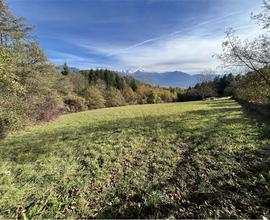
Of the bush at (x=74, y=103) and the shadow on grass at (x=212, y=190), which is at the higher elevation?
the shadow on grass at (x=212, y=190)

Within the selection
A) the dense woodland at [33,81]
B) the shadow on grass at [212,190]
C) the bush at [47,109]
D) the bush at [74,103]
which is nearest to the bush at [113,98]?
the dense woodland at [33,81]

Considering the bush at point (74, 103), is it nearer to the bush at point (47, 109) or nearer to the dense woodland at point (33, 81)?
the dense woodland at point (33, 81)

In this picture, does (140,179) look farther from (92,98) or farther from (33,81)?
(92,98)

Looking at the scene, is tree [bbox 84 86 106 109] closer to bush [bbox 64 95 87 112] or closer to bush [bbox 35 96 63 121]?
bush [bbox 64 95 87 112]

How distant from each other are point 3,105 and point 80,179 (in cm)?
684

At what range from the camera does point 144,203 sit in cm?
456

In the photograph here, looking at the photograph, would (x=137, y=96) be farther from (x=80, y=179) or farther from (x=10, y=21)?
(x=80, y=179)

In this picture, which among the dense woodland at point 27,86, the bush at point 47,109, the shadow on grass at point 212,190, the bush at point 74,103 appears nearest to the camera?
the shadow on grass at point 212,190

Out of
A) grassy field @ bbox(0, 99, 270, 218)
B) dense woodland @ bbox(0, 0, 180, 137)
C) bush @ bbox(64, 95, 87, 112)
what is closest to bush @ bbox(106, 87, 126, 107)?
dense woodland @ bbox(0, 0, 180, 137)

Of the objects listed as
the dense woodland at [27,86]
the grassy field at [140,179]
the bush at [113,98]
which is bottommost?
the bush at [113,98]

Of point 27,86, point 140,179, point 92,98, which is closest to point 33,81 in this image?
point 27,86

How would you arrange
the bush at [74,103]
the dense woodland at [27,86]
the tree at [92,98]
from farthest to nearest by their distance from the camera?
the tree at [92,98] < the bush at [74,103] < the dense woodland at [27,86]

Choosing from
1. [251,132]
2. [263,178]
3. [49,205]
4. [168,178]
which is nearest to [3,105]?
[49,205]

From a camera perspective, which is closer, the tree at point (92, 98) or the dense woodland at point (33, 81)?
the dense woodland at point (33, 81)
